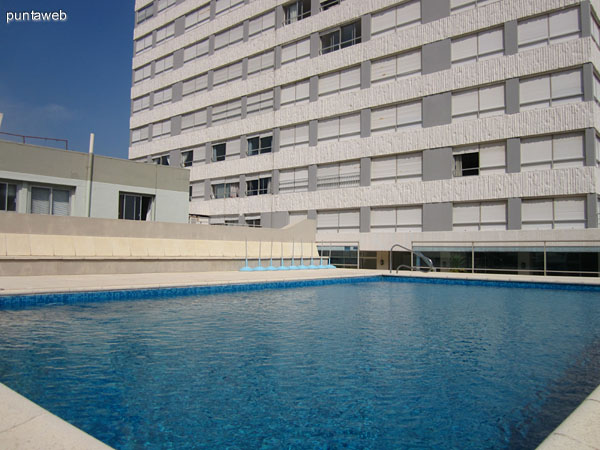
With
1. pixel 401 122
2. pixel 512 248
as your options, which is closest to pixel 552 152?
pixel 512 248

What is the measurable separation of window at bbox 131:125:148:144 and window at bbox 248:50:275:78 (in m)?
13.4

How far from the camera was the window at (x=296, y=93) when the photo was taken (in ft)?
94.0

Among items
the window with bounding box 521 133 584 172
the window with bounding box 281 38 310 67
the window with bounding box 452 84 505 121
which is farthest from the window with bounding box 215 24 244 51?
the window with bounding box 521 133 584 172

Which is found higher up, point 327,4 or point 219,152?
point 327,4

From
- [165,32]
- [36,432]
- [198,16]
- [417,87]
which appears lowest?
[36,432]

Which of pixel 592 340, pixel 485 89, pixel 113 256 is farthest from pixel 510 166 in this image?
pixel 113 256

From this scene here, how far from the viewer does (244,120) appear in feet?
105

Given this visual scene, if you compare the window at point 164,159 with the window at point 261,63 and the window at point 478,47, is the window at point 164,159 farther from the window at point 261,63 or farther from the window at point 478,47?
the window at point 478,47

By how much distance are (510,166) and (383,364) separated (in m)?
18.3

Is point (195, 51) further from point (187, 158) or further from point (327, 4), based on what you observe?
point (327, 4)

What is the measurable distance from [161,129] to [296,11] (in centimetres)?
1613

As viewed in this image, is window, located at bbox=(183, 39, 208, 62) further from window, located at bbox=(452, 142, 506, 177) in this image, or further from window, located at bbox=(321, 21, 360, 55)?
window, located at bbox=(452, 142, 506, 177)

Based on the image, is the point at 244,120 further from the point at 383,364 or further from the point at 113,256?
the point at 383,364

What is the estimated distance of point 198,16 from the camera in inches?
1435
